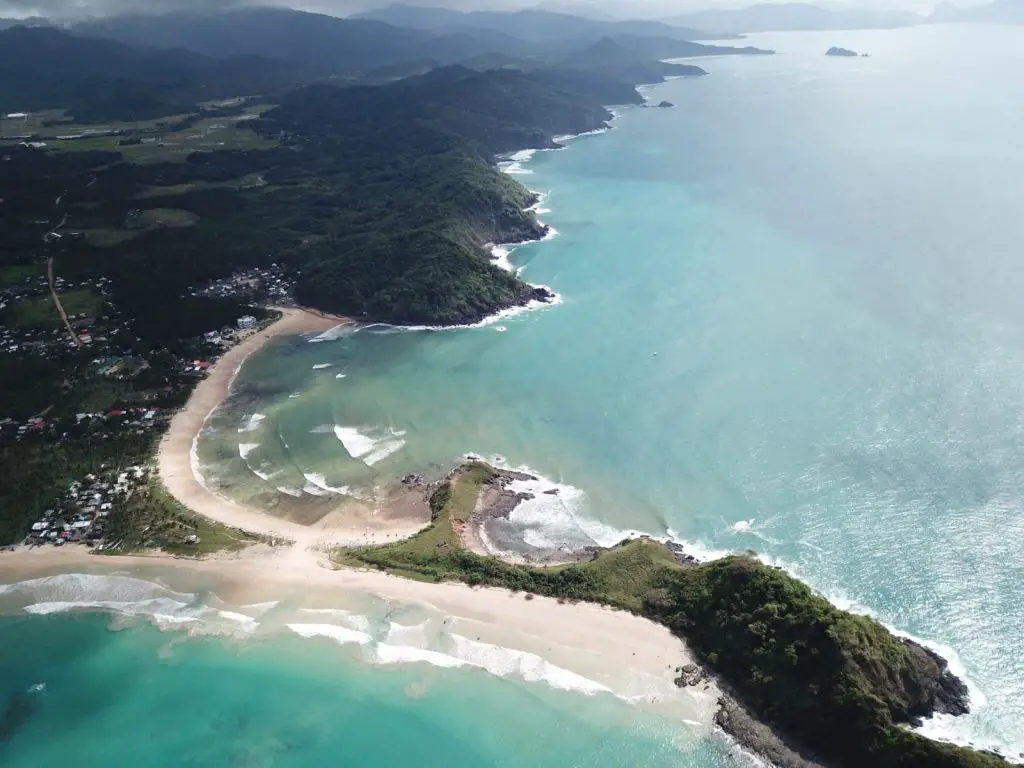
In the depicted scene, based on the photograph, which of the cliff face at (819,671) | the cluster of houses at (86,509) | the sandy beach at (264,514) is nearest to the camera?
the cliff face at (819,671)

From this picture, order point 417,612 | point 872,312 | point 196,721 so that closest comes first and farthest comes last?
1. point 196,721
2. point 417,612
3. point 872,312

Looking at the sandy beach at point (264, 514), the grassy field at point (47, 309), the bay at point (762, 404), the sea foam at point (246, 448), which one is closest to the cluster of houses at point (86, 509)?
the sandy beach at point (264, 514)

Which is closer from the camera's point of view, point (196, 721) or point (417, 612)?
point (196, 721)

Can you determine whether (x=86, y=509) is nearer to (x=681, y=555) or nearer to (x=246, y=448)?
(x=246, y=448)

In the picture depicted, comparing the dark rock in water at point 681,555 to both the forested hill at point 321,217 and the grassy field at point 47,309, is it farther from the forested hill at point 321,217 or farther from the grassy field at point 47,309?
the grassy field at point 47,309

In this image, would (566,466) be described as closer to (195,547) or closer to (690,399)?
(690,399)

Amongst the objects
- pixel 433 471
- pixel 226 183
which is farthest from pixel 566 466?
pixel 226 183
